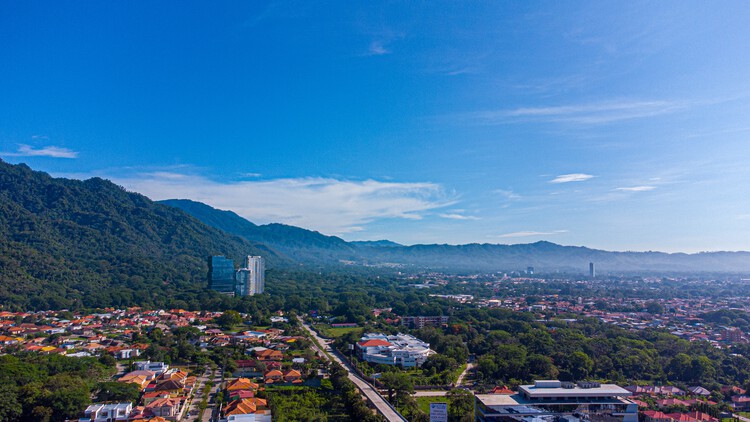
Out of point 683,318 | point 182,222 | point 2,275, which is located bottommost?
point 683,318

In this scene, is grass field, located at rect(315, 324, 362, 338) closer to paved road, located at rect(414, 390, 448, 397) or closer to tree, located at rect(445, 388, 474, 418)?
paved road, located at rect(414, 390, 448, 397)

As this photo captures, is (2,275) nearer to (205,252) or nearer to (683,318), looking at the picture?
(205,252)

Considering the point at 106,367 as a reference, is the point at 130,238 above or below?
above

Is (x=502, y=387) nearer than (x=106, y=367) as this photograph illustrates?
Yes

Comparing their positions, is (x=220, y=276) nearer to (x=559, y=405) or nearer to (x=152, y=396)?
(x=152, y=396)

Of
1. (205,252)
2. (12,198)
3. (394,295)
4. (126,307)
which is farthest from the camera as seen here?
(205,252)

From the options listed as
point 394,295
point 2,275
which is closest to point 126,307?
point 2,275

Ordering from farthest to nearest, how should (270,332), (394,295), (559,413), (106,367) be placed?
(394,295), (270,332), (106,367), (559,413)
